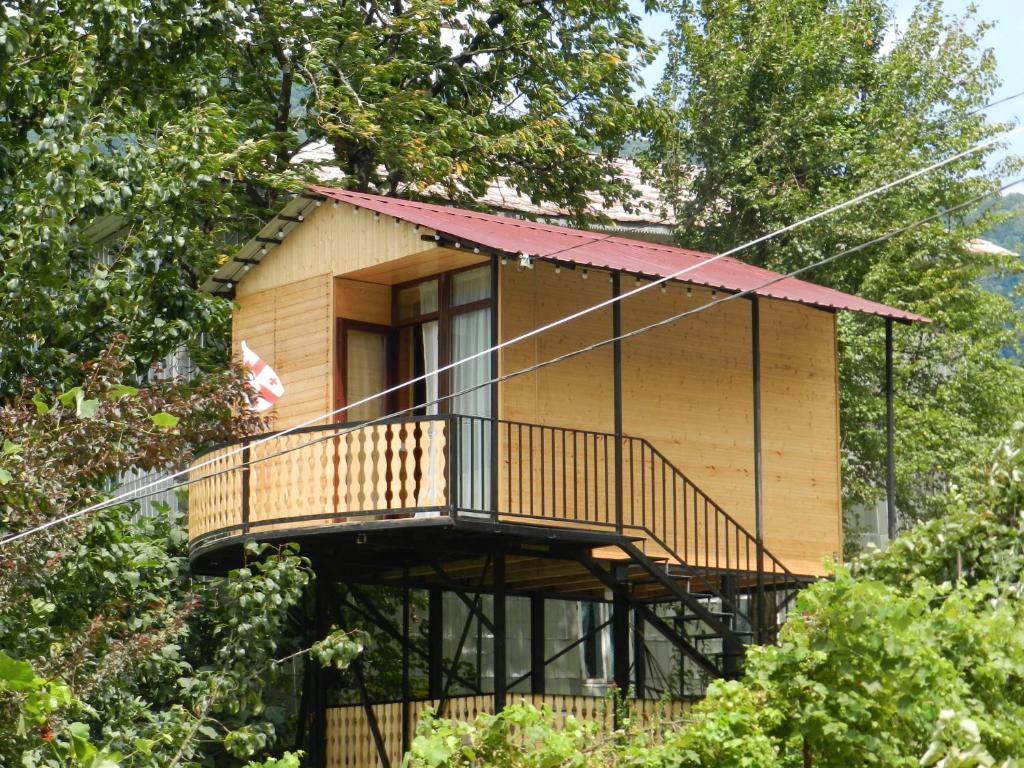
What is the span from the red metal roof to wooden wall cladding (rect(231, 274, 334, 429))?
1147 millimetres

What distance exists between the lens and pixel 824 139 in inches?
1068

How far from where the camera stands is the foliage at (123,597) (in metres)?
13.5

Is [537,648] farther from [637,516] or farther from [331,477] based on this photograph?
[331,477]

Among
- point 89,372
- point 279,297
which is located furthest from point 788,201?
point 89,372

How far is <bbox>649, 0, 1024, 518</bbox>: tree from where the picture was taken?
2602 cm

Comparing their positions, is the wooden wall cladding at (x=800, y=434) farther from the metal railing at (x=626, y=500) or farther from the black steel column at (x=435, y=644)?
the black steel column at (x=435, y=644)

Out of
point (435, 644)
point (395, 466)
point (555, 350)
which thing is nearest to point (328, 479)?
point (395, 466)

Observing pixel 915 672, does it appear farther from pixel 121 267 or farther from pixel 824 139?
pixel 824 139

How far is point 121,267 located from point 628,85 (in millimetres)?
11227

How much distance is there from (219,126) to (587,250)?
3.95 meters

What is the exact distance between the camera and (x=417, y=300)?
1934 cm

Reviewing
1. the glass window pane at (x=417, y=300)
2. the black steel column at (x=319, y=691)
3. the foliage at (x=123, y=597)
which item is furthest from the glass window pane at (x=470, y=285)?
the black steel column at (x=319, y=691)

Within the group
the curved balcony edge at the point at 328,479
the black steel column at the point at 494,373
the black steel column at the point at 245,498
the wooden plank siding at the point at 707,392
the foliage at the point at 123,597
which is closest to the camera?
the foliage at the point at 123,597

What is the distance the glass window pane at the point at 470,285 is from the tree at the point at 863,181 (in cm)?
859
